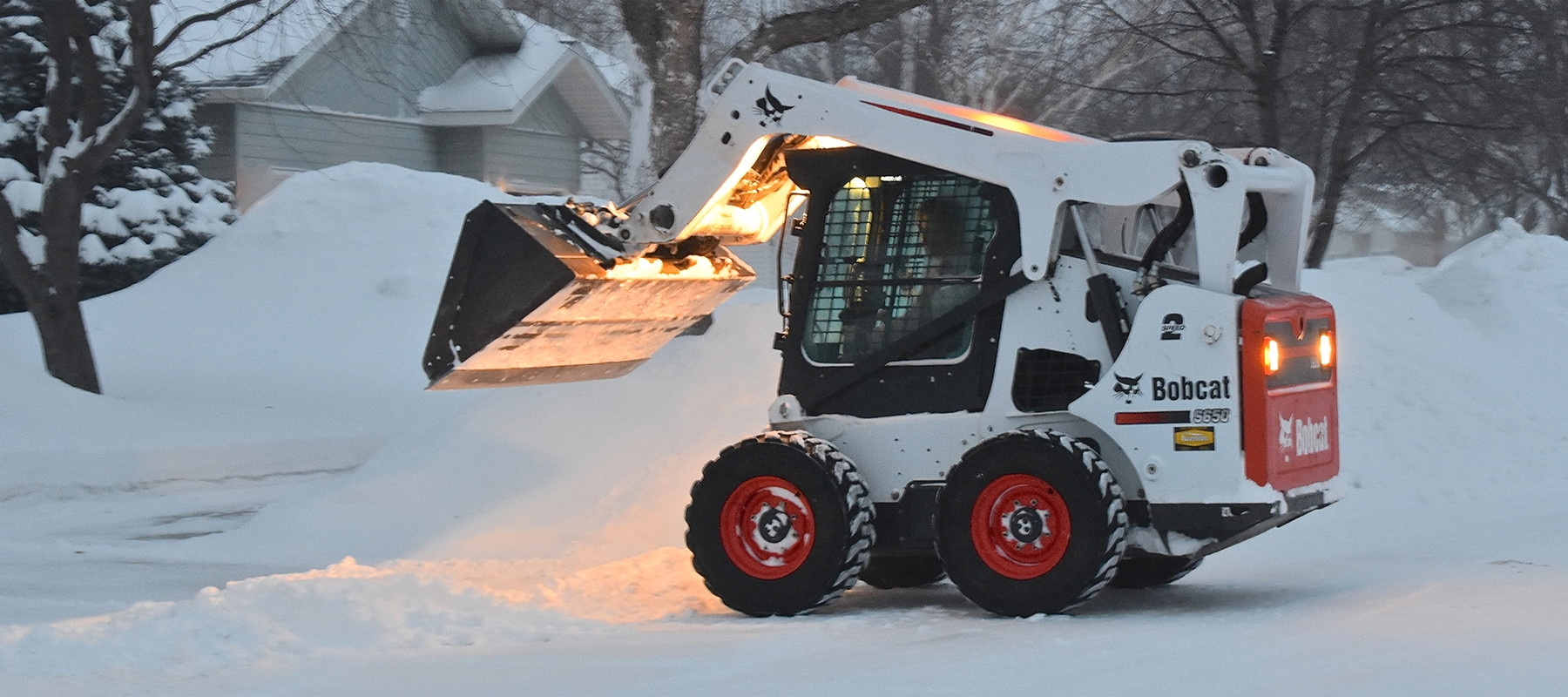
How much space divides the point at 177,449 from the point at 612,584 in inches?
342

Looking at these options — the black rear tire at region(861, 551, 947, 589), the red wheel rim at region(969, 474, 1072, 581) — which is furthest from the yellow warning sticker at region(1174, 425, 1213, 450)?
the black rear tire at region(861, 551, 947, 589)

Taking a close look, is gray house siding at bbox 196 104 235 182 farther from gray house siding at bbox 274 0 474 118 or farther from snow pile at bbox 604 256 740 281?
snow pile at bbox 604 256 740 281

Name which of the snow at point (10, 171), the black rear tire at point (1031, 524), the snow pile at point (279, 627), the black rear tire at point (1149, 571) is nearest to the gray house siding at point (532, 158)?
the snow at point (10, 171)

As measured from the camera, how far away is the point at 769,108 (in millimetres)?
7754

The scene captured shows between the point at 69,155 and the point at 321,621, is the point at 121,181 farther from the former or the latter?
the point at 321,621

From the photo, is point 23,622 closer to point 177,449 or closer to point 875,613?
point 875,613

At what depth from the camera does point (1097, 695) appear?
17.0 feet

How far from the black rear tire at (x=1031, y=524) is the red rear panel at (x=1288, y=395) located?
0.63 m

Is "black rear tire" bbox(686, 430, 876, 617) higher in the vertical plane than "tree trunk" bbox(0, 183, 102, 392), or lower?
lower

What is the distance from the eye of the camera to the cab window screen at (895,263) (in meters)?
7.57

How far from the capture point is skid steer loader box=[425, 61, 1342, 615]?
690 cm

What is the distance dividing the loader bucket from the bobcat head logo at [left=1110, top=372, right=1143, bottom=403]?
2.52 metres

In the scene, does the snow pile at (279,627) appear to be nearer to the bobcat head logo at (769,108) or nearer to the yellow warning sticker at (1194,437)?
the bobcat head logo at (769,108)

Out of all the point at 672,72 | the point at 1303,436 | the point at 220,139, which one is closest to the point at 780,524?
the point at 1303,436
